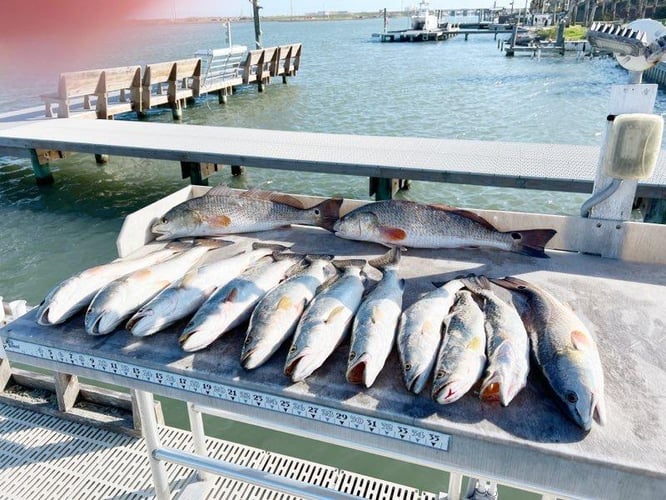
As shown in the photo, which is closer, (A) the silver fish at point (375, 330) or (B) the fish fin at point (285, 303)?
(A) the silver fish at point (375, 330)

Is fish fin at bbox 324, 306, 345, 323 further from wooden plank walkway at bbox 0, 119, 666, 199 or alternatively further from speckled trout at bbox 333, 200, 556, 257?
wooden plank walkway at bbox 0, 119, 666, 199

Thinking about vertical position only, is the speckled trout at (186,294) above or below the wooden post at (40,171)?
above

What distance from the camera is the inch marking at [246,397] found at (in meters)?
2.11

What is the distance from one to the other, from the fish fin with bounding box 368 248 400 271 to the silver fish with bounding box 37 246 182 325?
4.96 feet

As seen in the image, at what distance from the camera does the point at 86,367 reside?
2623 mm

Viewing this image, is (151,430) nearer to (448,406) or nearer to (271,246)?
(271,246)

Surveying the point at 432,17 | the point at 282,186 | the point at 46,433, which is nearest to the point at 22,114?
the point at 282,186

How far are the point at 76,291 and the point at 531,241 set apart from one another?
117 inches

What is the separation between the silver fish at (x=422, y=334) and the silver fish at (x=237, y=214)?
1.48m

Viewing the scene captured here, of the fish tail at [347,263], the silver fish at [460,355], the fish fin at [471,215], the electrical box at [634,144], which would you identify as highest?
the electrical box at [634,144]

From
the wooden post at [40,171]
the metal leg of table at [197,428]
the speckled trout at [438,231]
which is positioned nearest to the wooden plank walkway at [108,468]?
→ the metal leg of table at [197,428]

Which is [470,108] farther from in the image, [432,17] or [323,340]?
[432,17]

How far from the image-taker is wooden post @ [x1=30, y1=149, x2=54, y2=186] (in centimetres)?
1177

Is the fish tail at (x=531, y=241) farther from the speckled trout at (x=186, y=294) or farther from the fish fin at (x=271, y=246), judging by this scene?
the speckled trout at (x=186, y=294)
